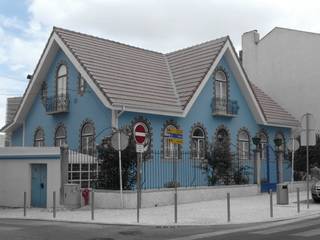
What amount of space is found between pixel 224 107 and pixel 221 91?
3.33 ft

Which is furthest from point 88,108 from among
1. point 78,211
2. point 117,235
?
point 117,235

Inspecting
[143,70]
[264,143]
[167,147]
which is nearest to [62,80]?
[143,70]

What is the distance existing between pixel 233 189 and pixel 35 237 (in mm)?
13125

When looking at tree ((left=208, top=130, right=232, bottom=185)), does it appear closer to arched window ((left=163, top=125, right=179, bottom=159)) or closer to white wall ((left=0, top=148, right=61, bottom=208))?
arched window ((left=163, top=125, right=179, bottom=159))

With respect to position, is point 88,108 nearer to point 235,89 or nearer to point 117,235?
point 235,89

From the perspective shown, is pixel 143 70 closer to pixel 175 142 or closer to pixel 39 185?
pixel 39 185

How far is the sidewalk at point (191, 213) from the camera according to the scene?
15.9m

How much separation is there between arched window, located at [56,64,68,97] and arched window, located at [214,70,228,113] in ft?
27.5

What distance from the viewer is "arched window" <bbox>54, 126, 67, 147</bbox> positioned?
2822 centimetres

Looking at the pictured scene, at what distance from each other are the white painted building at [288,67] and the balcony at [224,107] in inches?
293

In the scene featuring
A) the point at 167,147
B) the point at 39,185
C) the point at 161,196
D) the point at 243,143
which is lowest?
the point at 161,196

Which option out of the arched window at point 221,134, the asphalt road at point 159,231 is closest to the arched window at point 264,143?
the arched window at point 221,134

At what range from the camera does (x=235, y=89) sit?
101 ft

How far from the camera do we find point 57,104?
28000 millimetres
